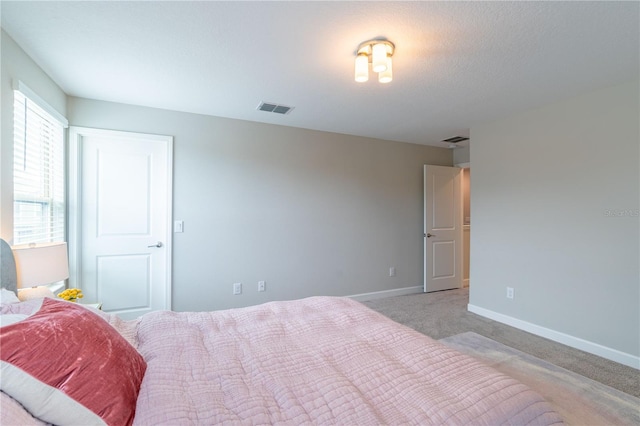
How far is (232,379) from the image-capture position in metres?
1.16

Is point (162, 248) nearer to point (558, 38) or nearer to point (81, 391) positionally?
point (81, 391)

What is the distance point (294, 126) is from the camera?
3.96 metres

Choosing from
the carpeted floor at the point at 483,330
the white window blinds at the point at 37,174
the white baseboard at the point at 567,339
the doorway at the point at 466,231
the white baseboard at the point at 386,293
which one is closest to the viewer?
the white window blinds at the point at 37,174

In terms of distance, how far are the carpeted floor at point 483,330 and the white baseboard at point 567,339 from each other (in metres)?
0.06

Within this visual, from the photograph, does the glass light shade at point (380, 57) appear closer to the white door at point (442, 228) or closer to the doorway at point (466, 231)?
the white door at point (442, 228)

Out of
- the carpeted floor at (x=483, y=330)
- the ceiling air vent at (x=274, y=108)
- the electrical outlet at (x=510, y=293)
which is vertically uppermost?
the ceiling air vent at (x=274, y=108)

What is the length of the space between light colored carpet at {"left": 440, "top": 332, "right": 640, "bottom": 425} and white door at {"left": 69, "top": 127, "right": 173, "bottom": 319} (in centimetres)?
319

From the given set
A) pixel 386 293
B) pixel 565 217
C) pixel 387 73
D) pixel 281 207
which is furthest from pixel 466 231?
pixel 387 73

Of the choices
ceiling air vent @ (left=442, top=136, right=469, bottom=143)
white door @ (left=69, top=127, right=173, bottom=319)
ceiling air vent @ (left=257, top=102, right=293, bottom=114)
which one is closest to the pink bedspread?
white door @ (left=69, top=127, right=173, bottom=319)

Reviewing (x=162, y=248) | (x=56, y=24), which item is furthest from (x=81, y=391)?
(x=162, y=248)

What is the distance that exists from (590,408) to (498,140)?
8.96 ft

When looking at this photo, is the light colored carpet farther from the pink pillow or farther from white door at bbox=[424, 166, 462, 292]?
the pink pillow

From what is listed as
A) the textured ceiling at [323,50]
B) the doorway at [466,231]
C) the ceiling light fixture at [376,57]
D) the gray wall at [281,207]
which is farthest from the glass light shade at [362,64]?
the doorway at [466,231]

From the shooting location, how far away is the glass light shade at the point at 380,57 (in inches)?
77.1
